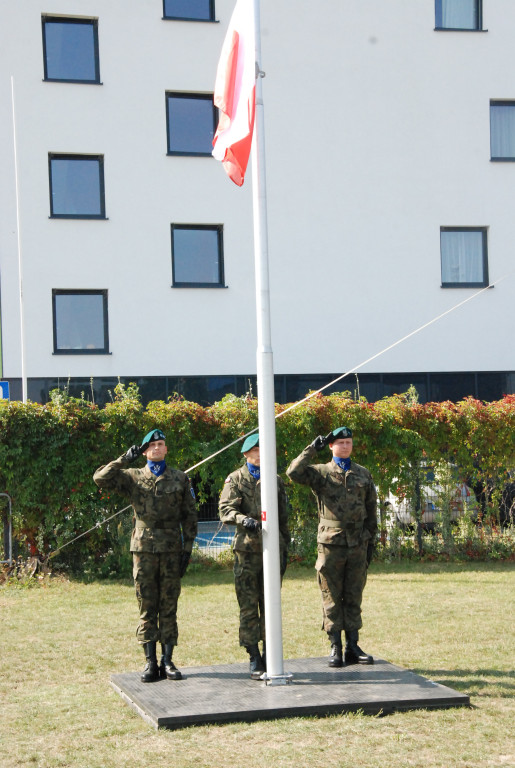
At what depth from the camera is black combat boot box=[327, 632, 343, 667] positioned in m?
7.37

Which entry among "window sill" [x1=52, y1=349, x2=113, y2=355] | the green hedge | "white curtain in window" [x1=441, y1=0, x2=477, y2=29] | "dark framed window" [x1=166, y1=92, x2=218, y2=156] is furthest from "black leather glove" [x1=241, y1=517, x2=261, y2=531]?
"white curtain in window" [x1=441, y1=0, x2=477, y2=29]

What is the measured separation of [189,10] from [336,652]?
1837 cm

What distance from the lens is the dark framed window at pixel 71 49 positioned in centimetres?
2112

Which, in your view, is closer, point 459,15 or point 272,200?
point 272,200

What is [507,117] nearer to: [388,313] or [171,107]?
[388,313]

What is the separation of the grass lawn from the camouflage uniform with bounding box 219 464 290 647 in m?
0.91

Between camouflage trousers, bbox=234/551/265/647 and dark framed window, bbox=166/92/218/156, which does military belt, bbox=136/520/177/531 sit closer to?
camouflage trousers, bbox=234/551/265/647

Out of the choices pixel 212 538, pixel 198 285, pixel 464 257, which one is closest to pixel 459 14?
pixel 464 257

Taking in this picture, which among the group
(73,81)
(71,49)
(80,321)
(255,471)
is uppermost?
(71,49)

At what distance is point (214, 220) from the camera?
21.7m

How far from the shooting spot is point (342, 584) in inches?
300

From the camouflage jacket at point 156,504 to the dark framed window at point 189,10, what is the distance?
16888mm

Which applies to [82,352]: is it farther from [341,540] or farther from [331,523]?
[341,540]

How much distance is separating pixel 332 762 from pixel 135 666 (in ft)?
10.00
